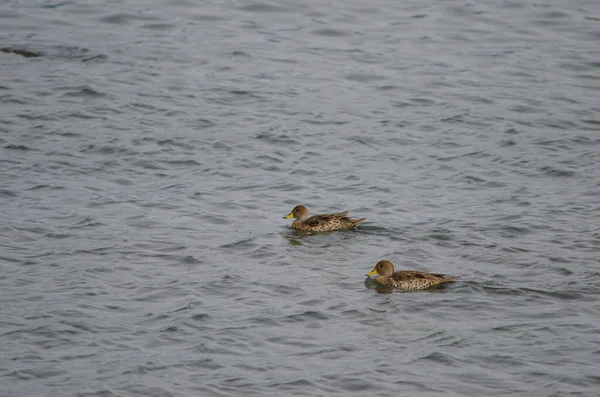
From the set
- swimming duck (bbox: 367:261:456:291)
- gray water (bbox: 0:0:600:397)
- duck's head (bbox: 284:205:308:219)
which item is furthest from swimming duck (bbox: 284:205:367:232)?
swimming duck (bbox: 367:261:456:291)

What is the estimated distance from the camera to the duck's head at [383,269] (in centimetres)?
1354

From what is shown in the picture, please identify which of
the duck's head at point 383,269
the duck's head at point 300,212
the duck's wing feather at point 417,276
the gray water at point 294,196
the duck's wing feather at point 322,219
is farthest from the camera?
the duck's head at point 300,212

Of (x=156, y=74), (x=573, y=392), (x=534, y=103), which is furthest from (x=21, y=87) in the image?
(x=573, y=392)

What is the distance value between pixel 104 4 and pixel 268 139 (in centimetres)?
1134

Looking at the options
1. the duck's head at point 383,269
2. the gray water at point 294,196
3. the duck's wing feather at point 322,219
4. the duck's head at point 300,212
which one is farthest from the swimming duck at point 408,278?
the duck's head at point 300,212

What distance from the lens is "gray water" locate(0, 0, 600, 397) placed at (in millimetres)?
11367

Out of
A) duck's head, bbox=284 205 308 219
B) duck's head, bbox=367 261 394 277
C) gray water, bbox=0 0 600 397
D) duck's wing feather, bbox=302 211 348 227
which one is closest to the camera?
gray water, bbox=0 0 600 397

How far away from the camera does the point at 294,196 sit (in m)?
17.4

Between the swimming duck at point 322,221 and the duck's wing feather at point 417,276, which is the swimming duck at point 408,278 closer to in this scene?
the duck's wing feather at point 417,276

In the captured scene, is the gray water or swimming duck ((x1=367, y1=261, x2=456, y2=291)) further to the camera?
swimming duck ((x1=367, y1=261, x2=456, y2=291))

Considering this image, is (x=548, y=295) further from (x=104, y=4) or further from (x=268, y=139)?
(x=104, y=4)

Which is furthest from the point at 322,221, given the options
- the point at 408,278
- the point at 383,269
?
the point at 408,278

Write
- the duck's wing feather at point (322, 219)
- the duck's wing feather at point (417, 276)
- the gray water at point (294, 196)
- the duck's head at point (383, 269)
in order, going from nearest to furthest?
the gray water at point (294, 196), the duck's wing feather at point (417, 276), the duck's head at point (383, 269), the duck's wing feather at point (322, 219)

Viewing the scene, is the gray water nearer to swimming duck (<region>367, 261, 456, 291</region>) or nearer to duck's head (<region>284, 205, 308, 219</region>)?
swimming duck (<region>367, 261, 456, 291</region>)
